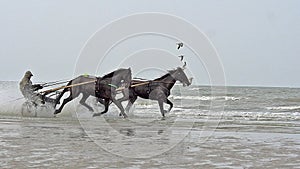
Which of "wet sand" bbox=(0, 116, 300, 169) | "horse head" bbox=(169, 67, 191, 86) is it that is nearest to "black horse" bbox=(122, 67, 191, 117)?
"horse head" bbox=(169, 67, 191, 86)

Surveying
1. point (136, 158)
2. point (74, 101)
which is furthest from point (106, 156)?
point (74, 101)

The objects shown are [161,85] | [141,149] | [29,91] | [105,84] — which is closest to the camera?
[141,149]

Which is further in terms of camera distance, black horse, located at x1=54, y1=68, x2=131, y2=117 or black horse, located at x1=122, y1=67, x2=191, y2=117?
black horse, located at x1=122, y1=67, x2=191, y2=117

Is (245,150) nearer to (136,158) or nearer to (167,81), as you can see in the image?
(136,158)

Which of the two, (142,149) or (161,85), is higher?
(161,85)

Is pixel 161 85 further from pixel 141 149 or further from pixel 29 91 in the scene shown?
pixel 141 149

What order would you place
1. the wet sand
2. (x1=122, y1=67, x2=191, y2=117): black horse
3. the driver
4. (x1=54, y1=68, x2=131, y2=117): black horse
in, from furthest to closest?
(x1=122, y1=67, x2=191, y2=117): black horse → the driver → (x1=54, y1=68, x2=131, y2=117): black horse → the wet sand

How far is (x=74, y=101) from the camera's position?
1925cm

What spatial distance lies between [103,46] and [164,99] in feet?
23.2

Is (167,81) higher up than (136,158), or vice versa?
(167,81)

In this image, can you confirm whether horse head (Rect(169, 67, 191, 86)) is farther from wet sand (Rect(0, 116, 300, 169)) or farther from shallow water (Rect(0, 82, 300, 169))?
wet sand (Rect(0, 116, 300, 169))

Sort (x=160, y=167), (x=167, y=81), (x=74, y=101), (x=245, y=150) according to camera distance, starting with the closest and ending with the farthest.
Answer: (x=160, y=167) < (x=245, y=150) < (x=167, y=81) < (x=74, y=101)

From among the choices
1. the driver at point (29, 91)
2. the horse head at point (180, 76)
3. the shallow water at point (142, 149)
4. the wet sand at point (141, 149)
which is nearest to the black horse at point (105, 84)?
the driver at point (29, 91)

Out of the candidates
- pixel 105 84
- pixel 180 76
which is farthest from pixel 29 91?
pixel 180 76
